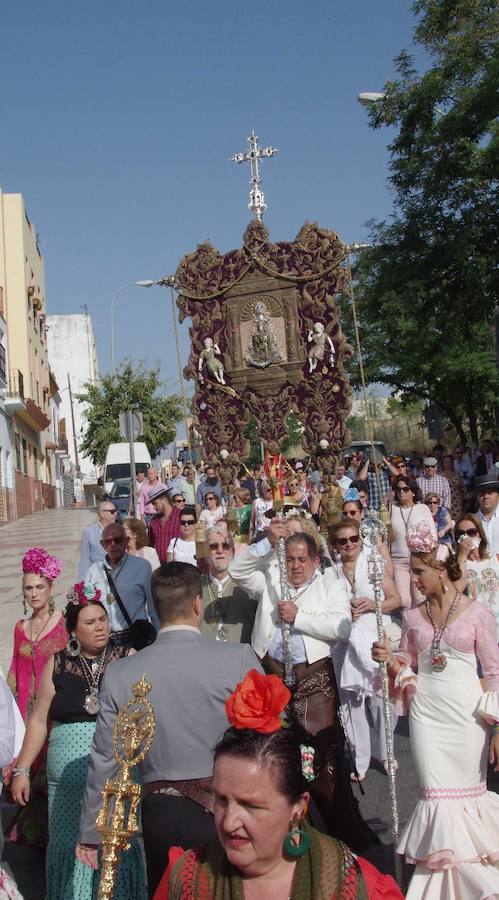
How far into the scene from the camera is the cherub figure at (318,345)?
1188 cm

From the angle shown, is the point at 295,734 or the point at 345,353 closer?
the point at 295,734

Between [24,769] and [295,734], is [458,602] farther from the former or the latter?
[295,734]

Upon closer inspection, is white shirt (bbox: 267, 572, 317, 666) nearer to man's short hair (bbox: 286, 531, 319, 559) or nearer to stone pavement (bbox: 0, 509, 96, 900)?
man's short hair (bbox: 286, 531, 319, 559)

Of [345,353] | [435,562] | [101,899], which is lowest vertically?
[101,899]

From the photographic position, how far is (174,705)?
374 cm

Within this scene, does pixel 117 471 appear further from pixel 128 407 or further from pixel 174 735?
pixel 174 735

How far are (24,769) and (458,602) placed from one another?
2177 millimetres

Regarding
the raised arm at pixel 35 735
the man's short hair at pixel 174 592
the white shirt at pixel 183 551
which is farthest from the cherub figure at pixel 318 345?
the man's short hair at pixel 174 592

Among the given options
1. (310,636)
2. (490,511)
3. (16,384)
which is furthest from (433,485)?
(16,384)

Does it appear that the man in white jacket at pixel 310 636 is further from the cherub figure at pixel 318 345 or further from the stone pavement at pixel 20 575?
the cherub figure at pixel 318 345

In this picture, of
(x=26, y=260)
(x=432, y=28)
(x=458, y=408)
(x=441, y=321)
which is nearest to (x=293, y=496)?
(x=441, y=321)

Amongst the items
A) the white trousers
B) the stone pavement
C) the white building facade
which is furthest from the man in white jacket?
the white building facade

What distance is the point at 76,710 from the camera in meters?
4.86

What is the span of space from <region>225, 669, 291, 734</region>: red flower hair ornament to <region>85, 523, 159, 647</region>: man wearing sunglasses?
401cm
